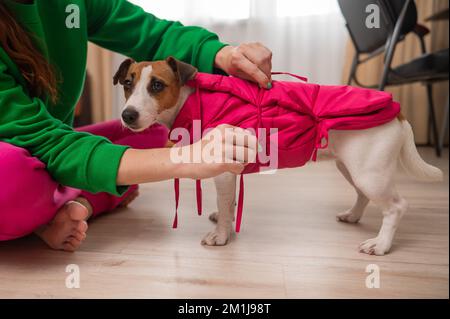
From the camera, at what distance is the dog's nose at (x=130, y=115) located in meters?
0.52

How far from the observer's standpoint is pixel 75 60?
0.55m

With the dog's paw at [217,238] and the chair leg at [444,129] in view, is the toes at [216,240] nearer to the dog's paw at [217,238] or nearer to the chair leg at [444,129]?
the dog's paw at [217,238]

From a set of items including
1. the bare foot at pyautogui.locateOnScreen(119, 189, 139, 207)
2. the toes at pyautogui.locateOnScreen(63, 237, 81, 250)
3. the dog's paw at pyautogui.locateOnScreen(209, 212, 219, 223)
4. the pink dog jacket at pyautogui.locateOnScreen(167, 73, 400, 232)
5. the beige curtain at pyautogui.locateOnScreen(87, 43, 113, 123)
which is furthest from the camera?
the bare foot at pyautogui.locateOnScreen(119, 189, 139, 207)

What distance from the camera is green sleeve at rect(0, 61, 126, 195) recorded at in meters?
0.49

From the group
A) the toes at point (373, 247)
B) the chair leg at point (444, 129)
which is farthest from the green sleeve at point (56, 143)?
the chair leg at point (444, 129)

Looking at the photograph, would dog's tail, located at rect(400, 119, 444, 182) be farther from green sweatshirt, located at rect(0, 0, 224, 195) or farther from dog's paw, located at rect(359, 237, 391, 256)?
green sweatshirt, located at rect(0, 0, 224, 195)

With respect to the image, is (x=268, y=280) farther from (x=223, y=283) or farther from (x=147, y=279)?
(x=147, y=279)

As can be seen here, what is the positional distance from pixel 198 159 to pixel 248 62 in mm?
187

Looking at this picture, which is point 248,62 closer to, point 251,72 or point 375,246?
point 251,72

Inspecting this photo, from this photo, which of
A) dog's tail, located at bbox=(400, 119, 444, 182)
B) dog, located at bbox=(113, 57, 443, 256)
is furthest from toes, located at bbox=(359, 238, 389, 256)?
dog's tail, located at bbox=(400, 119, 444, 182)

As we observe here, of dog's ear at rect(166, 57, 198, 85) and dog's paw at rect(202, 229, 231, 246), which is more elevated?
dog's ear at rect(166, 57, 198, 85)

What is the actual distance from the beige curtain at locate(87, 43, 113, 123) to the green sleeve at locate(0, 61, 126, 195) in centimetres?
4

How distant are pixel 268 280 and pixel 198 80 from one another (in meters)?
0.34
